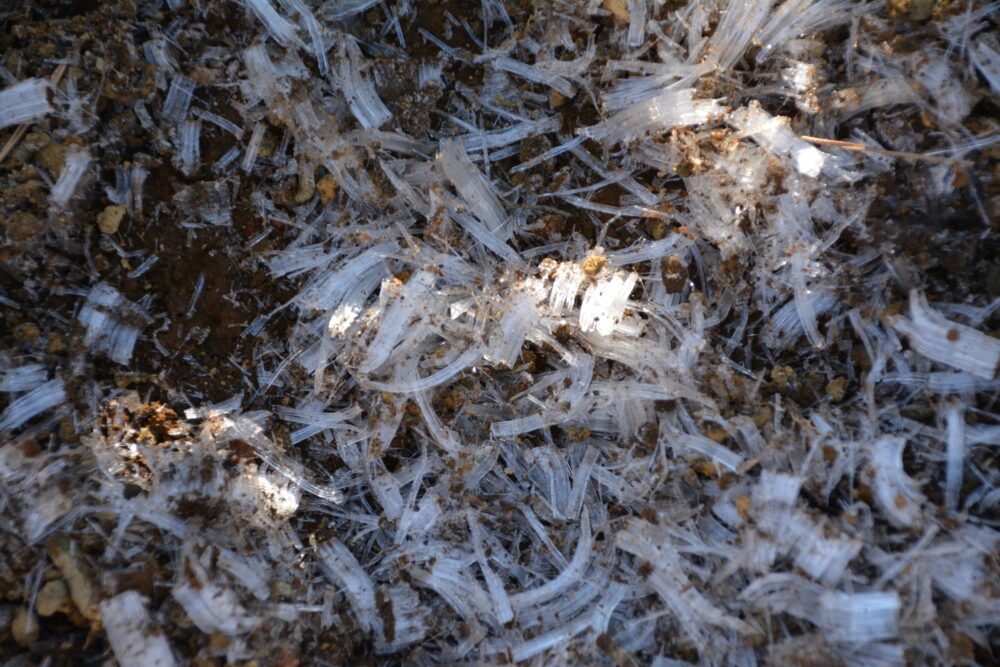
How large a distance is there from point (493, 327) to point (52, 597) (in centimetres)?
96

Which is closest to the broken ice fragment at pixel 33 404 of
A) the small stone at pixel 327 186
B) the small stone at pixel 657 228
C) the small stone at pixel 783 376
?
the small stone at pixel 327 186

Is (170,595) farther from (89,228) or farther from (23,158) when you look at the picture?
(23,158)

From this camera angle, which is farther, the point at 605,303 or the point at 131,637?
the point at 605,303

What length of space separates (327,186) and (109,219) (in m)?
0.44

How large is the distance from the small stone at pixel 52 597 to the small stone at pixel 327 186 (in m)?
0.90

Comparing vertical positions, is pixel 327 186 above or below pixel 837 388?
above

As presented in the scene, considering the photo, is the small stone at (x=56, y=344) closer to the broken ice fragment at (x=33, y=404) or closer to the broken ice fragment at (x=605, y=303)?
the broken ice fragment at (x=33, y=404)

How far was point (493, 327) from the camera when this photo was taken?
51.5 inches

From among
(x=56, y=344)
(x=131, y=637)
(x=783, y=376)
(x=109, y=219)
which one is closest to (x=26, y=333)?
(x=56, y=344)

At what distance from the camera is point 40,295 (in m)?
1.31

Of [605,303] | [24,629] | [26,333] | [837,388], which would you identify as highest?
[26,333]

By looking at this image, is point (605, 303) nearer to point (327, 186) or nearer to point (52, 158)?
point (327, 186)

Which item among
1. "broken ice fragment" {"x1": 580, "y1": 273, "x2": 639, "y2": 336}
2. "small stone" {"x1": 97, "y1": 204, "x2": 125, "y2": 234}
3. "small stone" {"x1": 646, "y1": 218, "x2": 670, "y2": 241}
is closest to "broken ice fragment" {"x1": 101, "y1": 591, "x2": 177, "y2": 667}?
"small stone" {"x1": 97, "y1": 204, "x2": 125, "y2": 234}

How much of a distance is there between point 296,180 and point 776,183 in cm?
99
